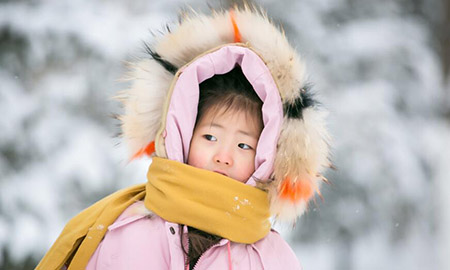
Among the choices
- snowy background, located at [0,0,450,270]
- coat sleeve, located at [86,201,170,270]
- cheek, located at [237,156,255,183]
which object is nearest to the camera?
coat sleeve, located at [86,201,170,270]

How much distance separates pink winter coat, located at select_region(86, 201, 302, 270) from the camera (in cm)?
109

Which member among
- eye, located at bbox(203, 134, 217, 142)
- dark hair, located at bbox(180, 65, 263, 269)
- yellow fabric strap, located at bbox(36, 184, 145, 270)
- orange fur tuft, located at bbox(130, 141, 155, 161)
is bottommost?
yellow fabric strap, located at bbox(36, 184, 145, 270)

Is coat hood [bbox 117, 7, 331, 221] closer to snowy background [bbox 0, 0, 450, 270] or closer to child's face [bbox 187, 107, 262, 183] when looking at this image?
child's face [bbox 187, 107, 262, 183]

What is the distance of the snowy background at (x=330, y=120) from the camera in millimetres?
2262

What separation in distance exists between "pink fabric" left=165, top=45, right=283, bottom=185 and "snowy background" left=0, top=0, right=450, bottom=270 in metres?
1.04

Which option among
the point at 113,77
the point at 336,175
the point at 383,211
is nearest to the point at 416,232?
the point at 383,211

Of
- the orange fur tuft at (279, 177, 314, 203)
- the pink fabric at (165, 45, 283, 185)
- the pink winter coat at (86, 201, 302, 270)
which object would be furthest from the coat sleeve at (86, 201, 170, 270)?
the orange fur tuft at (279, 177, 314, 203)

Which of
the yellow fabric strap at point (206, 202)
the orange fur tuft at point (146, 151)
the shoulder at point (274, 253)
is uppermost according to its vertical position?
the orange fur tuft at point (146, 151)

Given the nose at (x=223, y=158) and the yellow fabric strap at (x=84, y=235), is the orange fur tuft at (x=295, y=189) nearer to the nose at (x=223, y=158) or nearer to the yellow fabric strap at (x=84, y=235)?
the nose at (x=223, y=158)

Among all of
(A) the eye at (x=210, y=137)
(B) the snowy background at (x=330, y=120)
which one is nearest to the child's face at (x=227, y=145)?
(A) the eye at (x=210, y=137)

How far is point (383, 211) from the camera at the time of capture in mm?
2602

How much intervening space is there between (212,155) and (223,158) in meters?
0.03

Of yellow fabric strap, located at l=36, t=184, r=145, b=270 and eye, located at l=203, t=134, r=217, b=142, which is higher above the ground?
eye, located at l=203, t=134, r=217, b=142

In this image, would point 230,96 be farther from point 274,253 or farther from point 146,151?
point 274,253
